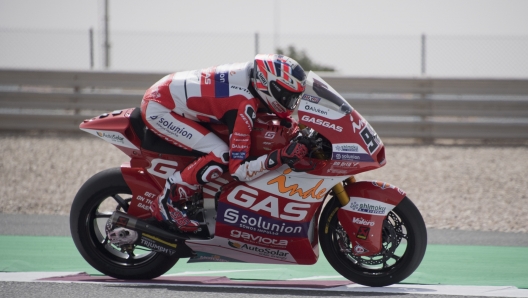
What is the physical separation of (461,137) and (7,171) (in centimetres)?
785

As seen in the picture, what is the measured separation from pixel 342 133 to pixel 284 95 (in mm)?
512

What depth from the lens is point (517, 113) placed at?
13.2m

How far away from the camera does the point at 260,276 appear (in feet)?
19.4

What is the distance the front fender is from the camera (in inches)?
206

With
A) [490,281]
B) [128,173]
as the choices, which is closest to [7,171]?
[128,173]

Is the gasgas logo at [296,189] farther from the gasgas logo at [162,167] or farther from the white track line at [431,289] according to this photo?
the gasgas logo at [162,167]

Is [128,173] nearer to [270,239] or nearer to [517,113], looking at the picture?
[270,239]

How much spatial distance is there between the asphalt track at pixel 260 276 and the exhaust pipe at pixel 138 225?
36cm

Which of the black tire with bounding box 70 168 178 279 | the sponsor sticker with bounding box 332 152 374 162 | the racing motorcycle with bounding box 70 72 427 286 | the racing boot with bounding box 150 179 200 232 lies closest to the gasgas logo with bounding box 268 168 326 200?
the racing motorcycle with bounding box 70 72 427 286

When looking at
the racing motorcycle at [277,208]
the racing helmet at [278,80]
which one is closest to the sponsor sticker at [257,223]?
the racing motorcycle at [277,208]

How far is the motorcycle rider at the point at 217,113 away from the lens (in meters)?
5.23

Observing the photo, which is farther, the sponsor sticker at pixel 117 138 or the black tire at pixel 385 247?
the sponsor sticker at pixel 117 138

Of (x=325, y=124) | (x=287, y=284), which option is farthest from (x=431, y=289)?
(x=325, y=124)

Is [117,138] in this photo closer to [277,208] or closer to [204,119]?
[204,119]
